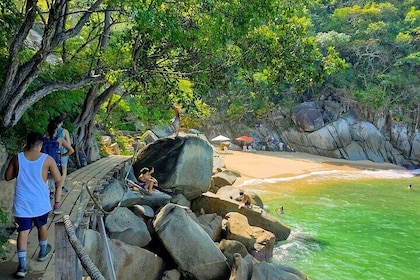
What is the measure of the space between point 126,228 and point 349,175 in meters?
25.7

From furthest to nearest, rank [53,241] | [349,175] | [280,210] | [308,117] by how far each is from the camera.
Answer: [308,117]
[349,175]
[280,210]
[53,241]

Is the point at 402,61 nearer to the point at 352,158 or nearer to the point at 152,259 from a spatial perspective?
the point at 352,158

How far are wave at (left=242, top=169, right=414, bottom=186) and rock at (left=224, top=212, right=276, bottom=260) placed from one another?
516 inches

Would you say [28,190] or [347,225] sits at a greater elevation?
[28,190]

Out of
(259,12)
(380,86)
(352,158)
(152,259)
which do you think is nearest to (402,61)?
(380,86)

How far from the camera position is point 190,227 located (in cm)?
834

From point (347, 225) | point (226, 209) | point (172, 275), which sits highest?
point (226, 209)

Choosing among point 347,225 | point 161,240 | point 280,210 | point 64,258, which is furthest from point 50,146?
point 347,225

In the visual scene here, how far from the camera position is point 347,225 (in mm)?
16781

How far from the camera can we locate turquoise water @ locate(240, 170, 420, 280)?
484 inches

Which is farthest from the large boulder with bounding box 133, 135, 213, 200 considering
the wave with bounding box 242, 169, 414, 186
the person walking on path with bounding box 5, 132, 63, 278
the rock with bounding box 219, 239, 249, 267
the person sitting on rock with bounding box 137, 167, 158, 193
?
the wave with bounding box 242, 169, 414, 186

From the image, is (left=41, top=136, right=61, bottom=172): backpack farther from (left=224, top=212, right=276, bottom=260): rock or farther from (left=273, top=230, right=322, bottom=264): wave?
(left=273, top=230, right=322, bottom=264): wave

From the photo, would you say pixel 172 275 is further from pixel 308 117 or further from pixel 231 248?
pixel 308 117

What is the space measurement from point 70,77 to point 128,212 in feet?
11.9
